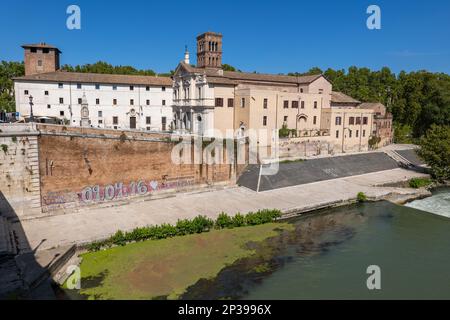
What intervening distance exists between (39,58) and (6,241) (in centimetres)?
3369

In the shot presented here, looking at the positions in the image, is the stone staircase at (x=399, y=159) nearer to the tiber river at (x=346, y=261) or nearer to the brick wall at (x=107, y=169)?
the tiber river at (x=346, y=261)

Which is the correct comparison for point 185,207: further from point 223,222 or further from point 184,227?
point 184,227

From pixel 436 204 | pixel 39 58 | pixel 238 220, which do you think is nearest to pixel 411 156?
pixel 436 204

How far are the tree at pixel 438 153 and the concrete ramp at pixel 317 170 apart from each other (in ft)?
16.3

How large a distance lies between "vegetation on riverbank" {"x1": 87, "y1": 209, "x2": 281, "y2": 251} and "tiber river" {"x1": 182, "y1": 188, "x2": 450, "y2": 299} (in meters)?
2.22

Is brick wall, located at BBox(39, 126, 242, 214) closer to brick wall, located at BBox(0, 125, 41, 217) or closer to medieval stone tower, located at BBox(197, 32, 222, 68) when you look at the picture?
brick wall, located at BBox(0, 125, 41, 217)

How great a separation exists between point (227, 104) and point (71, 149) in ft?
62.5

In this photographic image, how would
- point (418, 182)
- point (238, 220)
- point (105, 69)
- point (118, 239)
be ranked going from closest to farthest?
point (118, 239) < point (238, 220) < point (418, 182) < point (105, 69)

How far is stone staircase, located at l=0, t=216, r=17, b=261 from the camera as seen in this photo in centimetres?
1703

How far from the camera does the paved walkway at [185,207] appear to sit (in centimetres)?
2058

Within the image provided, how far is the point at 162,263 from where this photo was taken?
17578 millimetres

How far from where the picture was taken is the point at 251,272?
17156 mm

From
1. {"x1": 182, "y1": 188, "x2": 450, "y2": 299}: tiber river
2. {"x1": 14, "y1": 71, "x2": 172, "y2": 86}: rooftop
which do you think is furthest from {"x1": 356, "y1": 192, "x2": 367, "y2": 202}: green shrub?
{"x1": 14, "y1": 71, "x2": 172, "y2": 86}: rooftop
